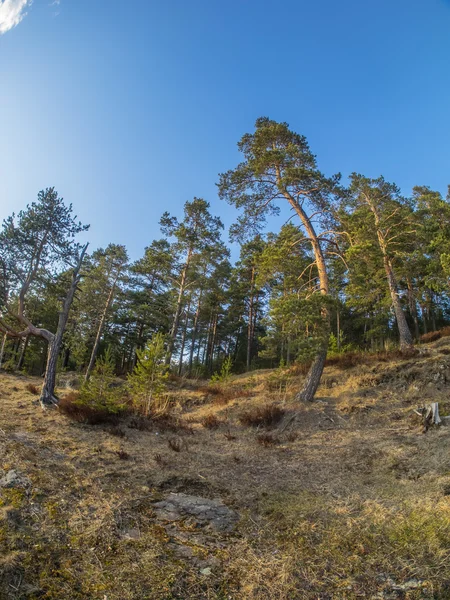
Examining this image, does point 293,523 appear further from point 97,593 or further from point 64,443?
point 64,443

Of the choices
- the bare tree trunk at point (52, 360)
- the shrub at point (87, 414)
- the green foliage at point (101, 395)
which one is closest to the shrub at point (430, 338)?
the green foliage at point (101, 395)

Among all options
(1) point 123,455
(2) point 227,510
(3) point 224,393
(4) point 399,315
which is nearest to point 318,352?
(3) point 224,393

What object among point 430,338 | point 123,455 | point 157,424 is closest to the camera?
point 123,455

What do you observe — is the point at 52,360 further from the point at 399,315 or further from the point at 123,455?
the point at 399,315

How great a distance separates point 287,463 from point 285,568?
4.63 meters

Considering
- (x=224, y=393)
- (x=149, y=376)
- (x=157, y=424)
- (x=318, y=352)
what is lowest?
(x=157, y=424)

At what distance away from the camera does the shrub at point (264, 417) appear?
11281mm

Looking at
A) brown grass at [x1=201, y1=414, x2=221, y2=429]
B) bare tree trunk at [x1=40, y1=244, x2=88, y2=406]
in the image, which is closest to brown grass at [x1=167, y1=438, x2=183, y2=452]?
brown grass at [x1=201, y1=414, x2=221, y2=429]

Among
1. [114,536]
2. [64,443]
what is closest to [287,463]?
[114,536]

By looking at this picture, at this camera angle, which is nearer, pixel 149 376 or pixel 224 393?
pixel 149 376

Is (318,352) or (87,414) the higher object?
(318,352)

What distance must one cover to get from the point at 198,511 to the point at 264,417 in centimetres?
685

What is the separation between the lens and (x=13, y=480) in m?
4.97

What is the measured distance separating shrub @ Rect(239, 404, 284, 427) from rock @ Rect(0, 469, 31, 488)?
7.80 meters
